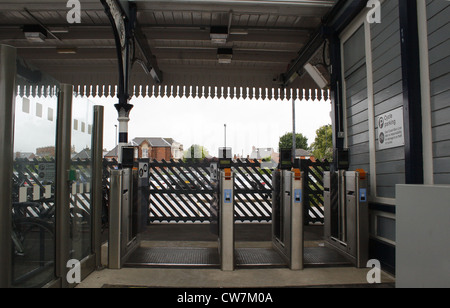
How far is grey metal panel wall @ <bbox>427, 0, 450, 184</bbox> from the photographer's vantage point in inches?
112

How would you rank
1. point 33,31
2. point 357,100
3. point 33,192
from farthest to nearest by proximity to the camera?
point 33,31, point 357,100, point 33,192

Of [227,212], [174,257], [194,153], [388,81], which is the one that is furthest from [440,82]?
[194,153]

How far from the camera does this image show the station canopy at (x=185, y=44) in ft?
16.6

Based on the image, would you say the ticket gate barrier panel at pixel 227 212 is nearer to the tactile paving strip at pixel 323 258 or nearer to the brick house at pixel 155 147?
the tactile paving strip at pixel 323 258

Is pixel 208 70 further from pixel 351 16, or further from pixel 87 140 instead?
pixel 87 140

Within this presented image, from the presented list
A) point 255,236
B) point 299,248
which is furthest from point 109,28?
point 299,248

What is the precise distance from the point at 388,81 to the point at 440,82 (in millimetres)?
851

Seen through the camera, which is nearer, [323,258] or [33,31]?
[323,258]

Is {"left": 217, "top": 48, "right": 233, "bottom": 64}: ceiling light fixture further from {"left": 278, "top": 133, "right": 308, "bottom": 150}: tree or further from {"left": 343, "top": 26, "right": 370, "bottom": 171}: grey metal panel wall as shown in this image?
{"left": 278, "top": 133, "right": 308, "bottom": 150}: tree

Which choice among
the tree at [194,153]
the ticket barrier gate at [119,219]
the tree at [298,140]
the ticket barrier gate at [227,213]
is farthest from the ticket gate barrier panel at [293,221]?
the tree at [298,140]

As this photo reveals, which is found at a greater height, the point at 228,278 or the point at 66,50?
the point at 66,50

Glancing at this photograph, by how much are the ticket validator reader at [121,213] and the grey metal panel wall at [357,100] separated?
3.42 meters

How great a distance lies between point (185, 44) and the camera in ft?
22.4

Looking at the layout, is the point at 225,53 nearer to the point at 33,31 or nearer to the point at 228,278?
the point at 33,31
